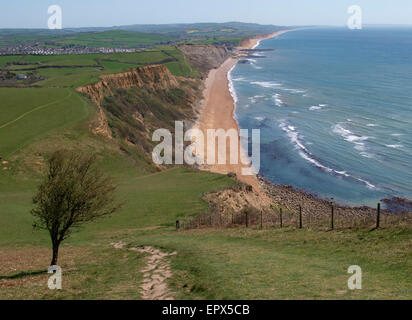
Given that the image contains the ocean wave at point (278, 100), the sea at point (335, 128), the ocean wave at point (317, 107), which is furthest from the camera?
the ocean wave at point (278, 100)

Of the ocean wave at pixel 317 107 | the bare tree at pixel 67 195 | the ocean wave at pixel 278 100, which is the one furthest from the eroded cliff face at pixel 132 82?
the bare tree at pixel 67 195

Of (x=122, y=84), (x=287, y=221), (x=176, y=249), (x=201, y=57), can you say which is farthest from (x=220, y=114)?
(x=201, y=57)

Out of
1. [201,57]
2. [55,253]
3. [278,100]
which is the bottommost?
[55,253]

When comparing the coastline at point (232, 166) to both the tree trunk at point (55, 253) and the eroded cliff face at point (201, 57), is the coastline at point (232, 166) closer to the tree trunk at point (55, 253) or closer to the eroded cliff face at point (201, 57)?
the eroded cliff face at point (201, 57)

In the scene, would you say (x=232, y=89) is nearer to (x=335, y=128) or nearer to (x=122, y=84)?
(x=122, y=84)

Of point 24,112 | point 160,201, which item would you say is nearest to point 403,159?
point 160,201
